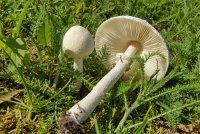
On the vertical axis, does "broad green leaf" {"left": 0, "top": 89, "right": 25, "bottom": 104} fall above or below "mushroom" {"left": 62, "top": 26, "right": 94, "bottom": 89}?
below

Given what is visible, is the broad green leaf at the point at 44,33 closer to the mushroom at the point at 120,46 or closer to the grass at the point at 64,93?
the grass at the point at 64,93

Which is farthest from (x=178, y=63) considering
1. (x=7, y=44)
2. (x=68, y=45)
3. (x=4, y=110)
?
(x=4, y=110)

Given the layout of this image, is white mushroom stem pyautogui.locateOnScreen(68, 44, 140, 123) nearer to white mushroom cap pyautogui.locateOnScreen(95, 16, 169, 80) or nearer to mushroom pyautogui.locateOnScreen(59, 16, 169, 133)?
mushroom pyautogui.locateOnScreen(59, 16, 169, 133)

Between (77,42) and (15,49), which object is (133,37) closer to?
(77,42)

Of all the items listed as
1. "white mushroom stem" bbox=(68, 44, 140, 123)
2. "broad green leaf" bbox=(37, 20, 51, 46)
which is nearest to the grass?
"broad green leaf" bbox=(37, 20, 51, 46)

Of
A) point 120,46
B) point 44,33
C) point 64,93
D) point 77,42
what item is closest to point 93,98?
point 64,93
